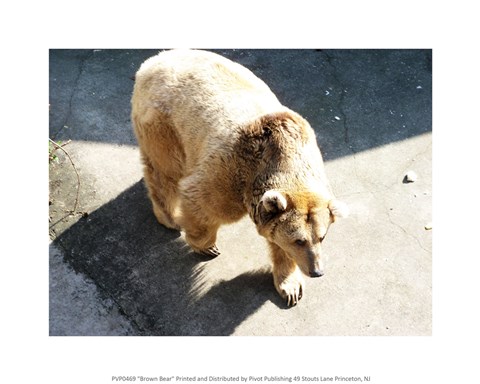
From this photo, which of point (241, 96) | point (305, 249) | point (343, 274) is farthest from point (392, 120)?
point (305, 249)

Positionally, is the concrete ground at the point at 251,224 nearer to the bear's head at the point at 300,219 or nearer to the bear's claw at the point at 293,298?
the bear's claw at the point at 293,298

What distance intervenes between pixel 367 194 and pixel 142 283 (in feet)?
8.79

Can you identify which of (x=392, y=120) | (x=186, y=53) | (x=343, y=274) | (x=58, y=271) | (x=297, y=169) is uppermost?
(x=186, y=53)

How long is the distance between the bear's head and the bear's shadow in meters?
1.10

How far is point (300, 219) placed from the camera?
3.56 metres

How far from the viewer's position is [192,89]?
4.19 meters

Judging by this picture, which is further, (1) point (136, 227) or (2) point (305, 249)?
(1) point (136, 227)

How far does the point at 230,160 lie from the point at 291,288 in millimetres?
1471

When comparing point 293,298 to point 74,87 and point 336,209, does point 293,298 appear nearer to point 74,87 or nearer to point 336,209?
point 336,209

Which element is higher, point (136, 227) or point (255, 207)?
point (255, 207)

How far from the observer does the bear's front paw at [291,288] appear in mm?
4582

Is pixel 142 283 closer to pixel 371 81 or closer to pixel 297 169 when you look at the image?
pixel 297 169

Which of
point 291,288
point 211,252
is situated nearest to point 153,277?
point 211,252

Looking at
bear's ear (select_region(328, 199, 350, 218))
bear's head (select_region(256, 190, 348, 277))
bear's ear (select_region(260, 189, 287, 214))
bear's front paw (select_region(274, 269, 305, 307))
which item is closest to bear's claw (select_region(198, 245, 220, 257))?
bear's front paw (select_region(274, 269, 305, 307))
